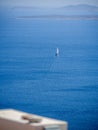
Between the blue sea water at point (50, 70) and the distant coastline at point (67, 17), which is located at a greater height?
the distant coastline at point (67, 17)

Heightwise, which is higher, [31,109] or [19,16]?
[19,16]

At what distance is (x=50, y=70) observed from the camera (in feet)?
13.9

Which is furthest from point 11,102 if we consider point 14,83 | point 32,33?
point 32,33

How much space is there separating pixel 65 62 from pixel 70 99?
37cm

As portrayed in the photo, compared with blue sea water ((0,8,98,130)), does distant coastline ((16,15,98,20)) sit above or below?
above

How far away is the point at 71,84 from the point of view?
14.0 feet

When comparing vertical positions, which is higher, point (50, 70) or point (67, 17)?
point (67, 17)

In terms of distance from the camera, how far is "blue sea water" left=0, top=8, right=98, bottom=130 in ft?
13.6

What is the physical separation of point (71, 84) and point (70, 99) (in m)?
0.15

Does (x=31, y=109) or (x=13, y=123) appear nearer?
(x=13, y=123)

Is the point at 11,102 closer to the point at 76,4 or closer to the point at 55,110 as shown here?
the point at 55,110

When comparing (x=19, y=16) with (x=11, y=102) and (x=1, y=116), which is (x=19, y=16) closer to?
(x=11, y=102)

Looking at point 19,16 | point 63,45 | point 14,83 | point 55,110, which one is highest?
point 19,16

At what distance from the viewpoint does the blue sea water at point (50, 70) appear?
4.15 m
